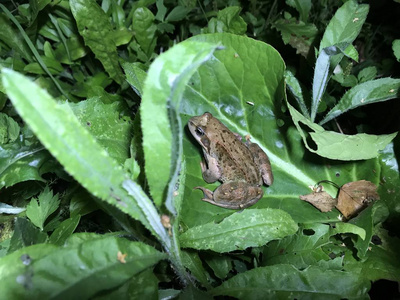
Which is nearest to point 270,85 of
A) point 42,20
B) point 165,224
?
point 165,224

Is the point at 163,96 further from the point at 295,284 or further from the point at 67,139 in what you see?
the point at 295,284

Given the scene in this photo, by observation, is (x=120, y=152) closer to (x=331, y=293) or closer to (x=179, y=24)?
(x=331, y=293)

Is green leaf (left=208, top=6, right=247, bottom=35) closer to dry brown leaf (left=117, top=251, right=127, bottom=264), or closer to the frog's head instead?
the frog's head

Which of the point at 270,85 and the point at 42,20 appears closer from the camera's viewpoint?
the point at 270,85

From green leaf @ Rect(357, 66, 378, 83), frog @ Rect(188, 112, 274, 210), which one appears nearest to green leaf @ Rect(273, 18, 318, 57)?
green leaf @ Rect(357, 66, 378, 83)

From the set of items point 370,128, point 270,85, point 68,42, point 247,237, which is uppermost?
point 68,42

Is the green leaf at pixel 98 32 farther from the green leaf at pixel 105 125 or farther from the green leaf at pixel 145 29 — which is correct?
the green leaf at pixel 105 125
